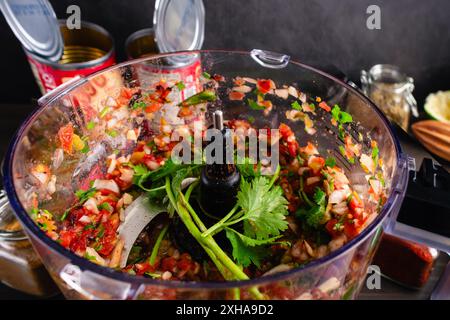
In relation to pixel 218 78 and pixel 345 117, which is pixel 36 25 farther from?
pixel 345 117

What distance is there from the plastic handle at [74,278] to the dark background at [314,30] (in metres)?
0.75

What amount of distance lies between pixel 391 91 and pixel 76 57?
0.72 meters

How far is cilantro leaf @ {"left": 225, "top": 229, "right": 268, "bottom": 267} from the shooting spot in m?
0.64

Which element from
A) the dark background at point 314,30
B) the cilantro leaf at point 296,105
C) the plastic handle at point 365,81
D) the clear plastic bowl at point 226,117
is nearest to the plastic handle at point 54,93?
the clear plastic bowl at point 226,117

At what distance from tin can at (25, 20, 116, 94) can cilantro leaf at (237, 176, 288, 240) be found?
448 millimetres

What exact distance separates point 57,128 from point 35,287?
0.26 meters

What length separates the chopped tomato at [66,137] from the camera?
2.38 feet

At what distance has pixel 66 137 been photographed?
2.41 ft

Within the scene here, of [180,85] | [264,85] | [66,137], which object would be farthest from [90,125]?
[264,85]

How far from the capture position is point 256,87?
0.82m

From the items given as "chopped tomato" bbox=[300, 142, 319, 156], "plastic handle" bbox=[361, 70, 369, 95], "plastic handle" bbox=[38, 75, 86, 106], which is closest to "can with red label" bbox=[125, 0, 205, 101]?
"plastic handle" bbox=[38, 75, 86, 106]

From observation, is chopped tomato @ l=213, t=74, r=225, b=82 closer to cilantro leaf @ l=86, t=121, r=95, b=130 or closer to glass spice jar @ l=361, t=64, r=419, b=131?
cilantro leaf @ l=86, t=121, r=95, b=130
